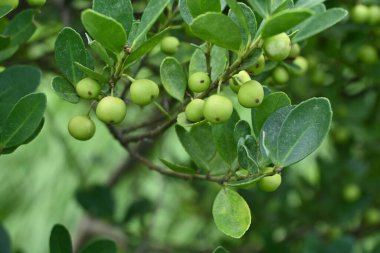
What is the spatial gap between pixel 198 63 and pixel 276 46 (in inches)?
6.5

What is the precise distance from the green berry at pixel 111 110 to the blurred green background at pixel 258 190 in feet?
0.99

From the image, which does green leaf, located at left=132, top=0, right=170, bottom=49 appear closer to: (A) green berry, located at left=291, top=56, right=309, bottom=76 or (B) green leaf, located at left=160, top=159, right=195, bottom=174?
(B) green leaf, located at left=160, top=159, right=195, bottom=174

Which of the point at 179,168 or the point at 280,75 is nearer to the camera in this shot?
the point at 179,168

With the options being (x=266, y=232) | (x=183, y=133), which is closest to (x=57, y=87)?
(x=183, y=133)

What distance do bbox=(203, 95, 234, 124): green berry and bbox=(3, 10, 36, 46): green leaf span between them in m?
0.36

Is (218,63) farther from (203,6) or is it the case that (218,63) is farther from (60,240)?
(60,240)

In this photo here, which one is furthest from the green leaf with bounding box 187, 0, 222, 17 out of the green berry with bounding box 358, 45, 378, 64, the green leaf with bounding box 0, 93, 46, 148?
the green berry with bounding box 358, 45, 378, 64

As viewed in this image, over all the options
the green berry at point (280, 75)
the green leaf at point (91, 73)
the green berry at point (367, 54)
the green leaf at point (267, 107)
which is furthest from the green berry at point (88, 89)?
the green berry at point (367, 54)

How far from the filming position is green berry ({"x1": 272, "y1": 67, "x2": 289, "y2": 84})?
1.12 m

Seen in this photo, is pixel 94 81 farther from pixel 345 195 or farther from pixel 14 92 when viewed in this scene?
pixel 345 195

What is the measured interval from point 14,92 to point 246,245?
1.17 m

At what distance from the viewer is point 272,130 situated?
887mm

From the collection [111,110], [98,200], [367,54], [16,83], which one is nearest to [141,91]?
[111,110]

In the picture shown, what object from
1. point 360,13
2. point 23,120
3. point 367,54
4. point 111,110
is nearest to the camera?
point 111,110
